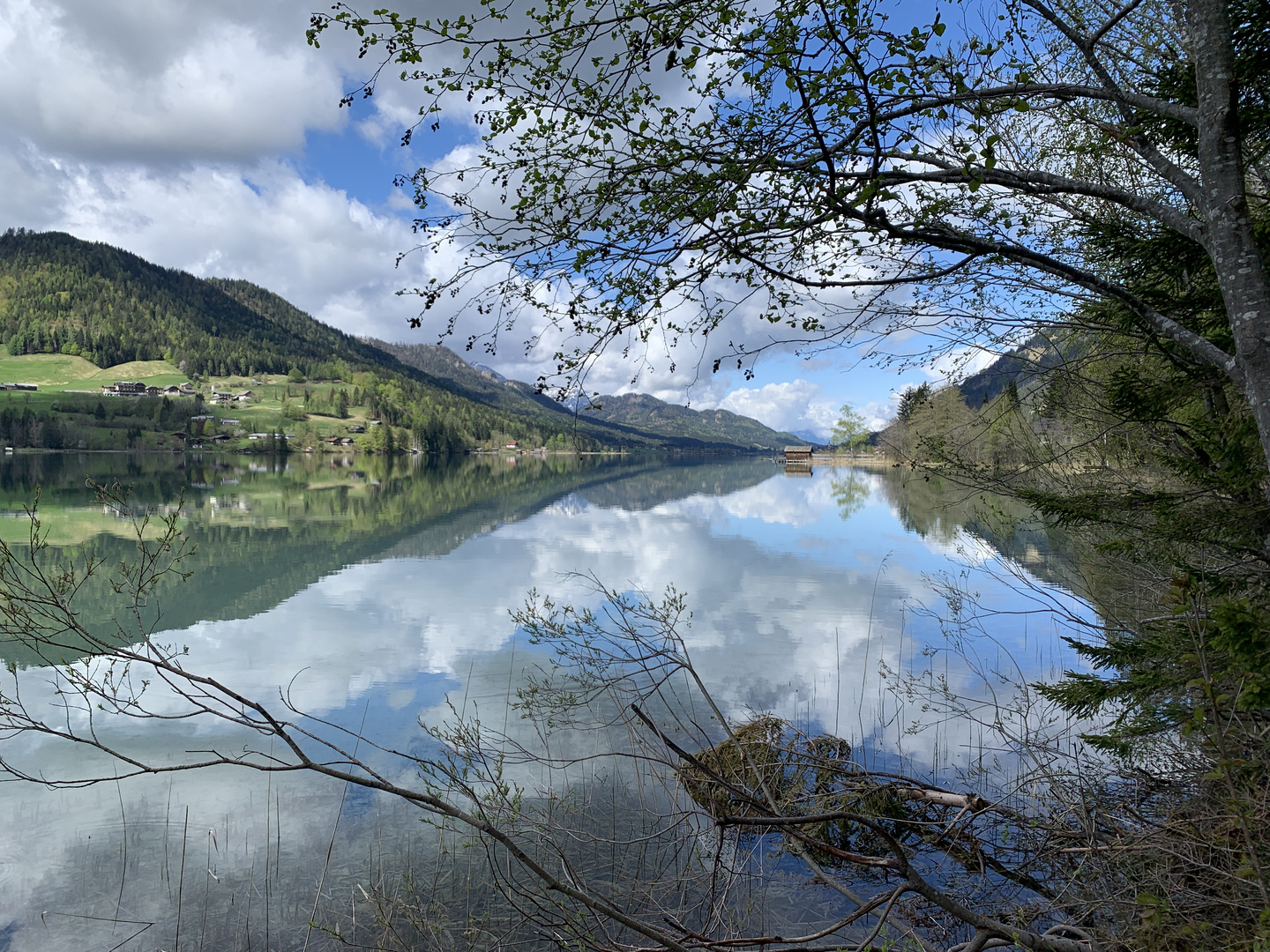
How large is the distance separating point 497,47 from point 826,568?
24.0 m

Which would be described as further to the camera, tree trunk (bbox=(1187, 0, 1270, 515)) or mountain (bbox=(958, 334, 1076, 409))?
mountain (bbox=(958, 334, 1076, 409))

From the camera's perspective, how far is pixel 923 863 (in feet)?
24.5

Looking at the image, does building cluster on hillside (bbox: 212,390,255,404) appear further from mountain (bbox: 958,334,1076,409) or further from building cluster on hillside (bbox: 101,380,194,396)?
mountain (bbox: 958,334,1076,409)

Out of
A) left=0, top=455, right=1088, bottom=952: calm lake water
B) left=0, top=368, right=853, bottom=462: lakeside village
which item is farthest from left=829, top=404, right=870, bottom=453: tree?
left=0, top=455, right=1088, bottom=952: calm lake water

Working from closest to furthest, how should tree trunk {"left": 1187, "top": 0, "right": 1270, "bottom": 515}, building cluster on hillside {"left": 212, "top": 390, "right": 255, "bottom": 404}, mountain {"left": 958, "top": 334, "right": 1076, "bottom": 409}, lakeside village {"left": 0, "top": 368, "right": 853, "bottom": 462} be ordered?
tree trunk {"left": 1187, "top": 0, "right": 1270, "bottom": 515} < mountain {"left": 958, "top": 334, "right": 1076, "bottom": 409} < lakeside village {"left": 0, "top": 368, "right": 853, "bottom": 462} < building cluster on hillside {"left": 212, "top": 390, "right": 255, "bottom": 404}

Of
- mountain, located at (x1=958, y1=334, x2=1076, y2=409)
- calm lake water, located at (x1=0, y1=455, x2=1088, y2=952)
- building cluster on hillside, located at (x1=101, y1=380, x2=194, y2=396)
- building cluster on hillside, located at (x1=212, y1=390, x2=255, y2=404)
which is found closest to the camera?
mountain, located at (x1=958, y1=334, x2=1076, y2=409)

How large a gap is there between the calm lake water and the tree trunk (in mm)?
4082

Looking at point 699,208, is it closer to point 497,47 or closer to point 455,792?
point 497,47

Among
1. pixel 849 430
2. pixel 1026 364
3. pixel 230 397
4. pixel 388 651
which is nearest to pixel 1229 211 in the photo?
pixel 1026 364

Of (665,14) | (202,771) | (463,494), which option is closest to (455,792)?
(202,771)

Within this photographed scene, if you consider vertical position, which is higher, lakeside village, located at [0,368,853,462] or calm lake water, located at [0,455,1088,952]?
lakeside village, located at [0,368,853,462]

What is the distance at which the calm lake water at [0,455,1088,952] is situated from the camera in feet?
23.7

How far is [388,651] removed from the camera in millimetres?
15664

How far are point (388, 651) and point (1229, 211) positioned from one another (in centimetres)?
1584
